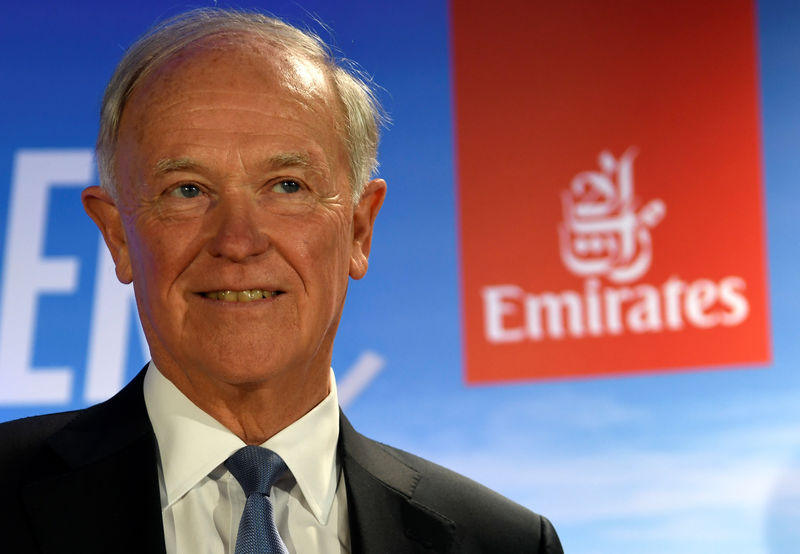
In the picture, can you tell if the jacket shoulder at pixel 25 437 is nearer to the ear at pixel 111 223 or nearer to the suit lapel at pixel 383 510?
the ear at pixel 111 223

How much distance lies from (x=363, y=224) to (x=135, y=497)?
558mm

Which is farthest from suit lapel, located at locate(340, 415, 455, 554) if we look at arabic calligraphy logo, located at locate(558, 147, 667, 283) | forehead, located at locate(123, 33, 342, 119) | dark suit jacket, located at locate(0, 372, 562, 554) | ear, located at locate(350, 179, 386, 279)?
arabic calligraphy logo, located at locate(558, 147, 667, 283)

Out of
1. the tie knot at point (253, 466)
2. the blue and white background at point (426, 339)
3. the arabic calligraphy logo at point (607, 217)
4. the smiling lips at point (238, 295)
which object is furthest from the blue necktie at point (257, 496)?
the arabic calligraphy logo at point (607, 217)

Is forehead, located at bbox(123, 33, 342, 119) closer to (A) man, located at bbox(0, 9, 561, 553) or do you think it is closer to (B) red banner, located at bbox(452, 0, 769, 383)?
(A) man, located at bbox(0, 9, 561, 553)

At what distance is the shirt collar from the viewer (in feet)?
4.87

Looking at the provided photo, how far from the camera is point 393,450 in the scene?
70.0 inches

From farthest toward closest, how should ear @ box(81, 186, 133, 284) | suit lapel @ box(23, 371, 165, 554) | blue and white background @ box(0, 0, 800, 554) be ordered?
blue and white background @ box(0, 0, 800, 554) < ear @ box(81, 186, 133, 284) < suit lapel @ box(23, 371, 165, 554)

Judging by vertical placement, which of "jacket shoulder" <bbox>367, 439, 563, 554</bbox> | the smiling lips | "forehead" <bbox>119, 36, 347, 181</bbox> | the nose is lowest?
"jacket shoulder" <bbox>367, 439, 563, 554</bbox>

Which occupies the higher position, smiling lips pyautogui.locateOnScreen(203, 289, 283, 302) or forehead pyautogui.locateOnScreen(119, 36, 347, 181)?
forehead pyautogui.locateOnScreen(119, 36, 347, 181)

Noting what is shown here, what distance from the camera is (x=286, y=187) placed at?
1.52 metres

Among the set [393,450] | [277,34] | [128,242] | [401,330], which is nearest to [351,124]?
[277,34]

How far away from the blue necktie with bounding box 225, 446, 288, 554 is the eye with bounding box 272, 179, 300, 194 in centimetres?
36

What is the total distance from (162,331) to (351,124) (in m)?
0.44

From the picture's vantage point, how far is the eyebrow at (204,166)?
147 centimetres
